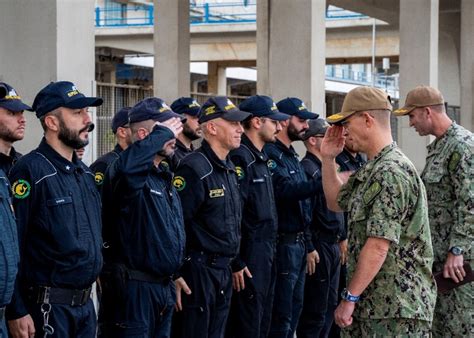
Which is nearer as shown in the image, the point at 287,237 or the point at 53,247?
the point at 53,247

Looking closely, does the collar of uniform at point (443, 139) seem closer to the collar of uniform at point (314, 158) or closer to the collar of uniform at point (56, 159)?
the collar of uniform at point (314, 158)

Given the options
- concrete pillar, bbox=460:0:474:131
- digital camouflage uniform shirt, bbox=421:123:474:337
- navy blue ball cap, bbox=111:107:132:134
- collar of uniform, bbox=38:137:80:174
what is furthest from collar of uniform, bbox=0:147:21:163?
concrete pillar, bbox=460:0:474:131

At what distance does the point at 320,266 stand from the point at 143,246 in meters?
3.24

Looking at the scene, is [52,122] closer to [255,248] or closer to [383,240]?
[383,240]

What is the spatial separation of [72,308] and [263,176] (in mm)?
2896

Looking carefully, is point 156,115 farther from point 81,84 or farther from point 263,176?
point 263,176

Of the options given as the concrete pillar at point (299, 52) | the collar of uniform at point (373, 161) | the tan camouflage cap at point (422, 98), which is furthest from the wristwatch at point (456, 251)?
the concrete pillar at point (299, 52)

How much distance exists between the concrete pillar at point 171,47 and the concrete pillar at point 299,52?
31.5 feet

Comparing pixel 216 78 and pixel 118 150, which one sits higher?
pixel 216 78

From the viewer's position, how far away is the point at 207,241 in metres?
6.84

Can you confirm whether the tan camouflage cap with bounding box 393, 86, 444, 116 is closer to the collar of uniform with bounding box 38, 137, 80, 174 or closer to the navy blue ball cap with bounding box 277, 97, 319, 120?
the navy blue ball cap with bounding box 277, 97, 319, 120

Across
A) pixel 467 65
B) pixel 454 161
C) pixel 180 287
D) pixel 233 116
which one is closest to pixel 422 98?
pixel 454 161

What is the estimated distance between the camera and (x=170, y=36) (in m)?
23.1

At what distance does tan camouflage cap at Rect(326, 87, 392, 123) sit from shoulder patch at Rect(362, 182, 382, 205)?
1.44 ft
